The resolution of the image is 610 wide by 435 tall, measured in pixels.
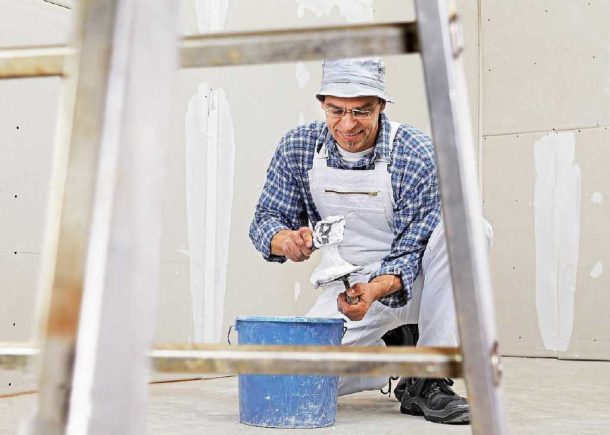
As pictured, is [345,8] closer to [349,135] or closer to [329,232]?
[349,135]

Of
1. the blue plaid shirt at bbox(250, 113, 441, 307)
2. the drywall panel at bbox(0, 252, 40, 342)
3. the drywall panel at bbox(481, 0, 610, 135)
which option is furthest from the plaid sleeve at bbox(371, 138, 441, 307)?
the drywall panel at bbox(481, 0, 610, 135)

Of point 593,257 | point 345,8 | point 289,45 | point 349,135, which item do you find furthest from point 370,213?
point 593,257

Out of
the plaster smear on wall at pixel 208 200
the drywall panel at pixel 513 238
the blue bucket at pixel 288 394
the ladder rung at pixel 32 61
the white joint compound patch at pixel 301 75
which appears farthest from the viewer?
the drywall panel at pixel 513 238

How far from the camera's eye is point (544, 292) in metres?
5.38

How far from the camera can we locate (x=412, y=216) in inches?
101

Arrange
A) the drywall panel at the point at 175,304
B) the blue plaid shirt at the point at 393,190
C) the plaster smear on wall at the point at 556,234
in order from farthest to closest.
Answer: the plaster smear on wall at the point at 556,234, the drywall panel at the point at 175,304, the blue plaid shirt at the point at 393,190

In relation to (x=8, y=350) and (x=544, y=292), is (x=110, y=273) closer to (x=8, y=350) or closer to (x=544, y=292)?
(x=8, y=350)

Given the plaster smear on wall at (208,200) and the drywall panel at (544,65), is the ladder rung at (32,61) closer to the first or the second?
the plaster smear on wall at (208,200)

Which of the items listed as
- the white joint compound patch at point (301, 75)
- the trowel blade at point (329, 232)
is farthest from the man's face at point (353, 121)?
the white joint compound patch at point (301, 75)

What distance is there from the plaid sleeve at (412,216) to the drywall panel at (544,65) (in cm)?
311

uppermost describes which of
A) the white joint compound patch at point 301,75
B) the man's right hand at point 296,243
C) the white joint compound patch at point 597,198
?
the white joint compound patch at point 301,75

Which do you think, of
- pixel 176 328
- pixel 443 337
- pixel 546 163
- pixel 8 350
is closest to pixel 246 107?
pixel 176 328

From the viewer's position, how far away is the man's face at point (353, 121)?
2518 millimetres

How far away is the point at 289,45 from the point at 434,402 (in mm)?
1879
